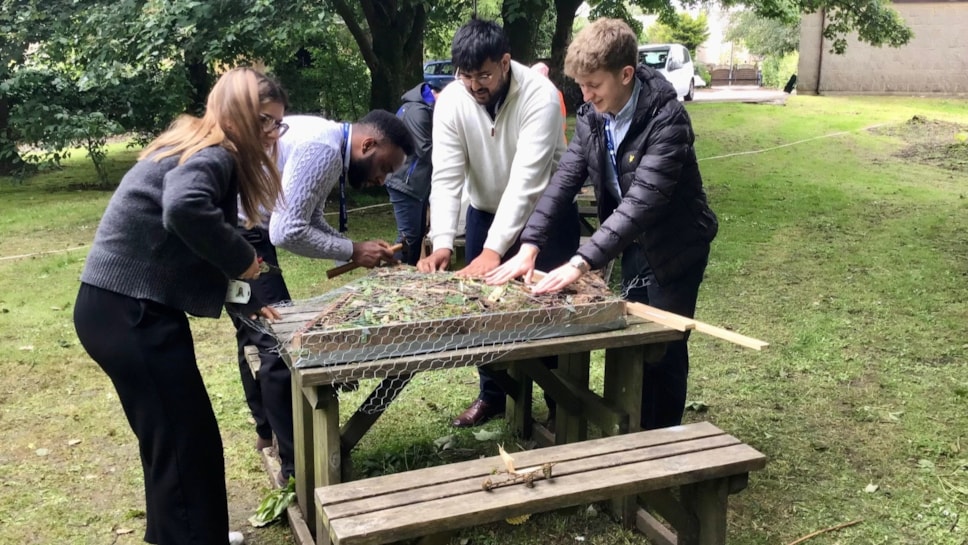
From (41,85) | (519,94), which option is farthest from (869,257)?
(41,85)

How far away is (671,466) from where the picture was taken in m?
2.28

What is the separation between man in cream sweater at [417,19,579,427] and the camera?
2.95 m

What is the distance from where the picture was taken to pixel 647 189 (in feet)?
8.58

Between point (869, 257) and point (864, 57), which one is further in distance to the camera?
point (864, 57)

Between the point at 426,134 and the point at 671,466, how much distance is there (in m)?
2.97

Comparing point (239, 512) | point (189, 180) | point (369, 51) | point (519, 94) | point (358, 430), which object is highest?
point (369, 51)

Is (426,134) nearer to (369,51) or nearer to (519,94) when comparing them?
(519,94)

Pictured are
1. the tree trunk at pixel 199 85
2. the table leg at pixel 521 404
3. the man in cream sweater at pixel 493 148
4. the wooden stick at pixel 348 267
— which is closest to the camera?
the man in cream sweater at pixel 493 148

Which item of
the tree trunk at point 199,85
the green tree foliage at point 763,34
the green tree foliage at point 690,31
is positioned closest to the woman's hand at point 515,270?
the tree trunk at point 199,85

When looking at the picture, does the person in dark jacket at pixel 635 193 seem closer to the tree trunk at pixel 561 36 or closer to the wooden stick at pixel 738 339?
the wooden stick at pixel 738 339

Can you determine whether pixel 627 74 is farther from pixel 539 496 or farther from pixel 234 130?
pixel 539 496

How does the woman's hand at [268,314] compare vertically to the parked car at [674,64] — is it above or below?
below

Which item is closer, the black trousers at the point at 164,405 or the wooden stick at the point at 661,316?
the black trousers at the point at 164,405

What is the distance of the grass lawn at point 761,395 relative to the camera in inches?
118
